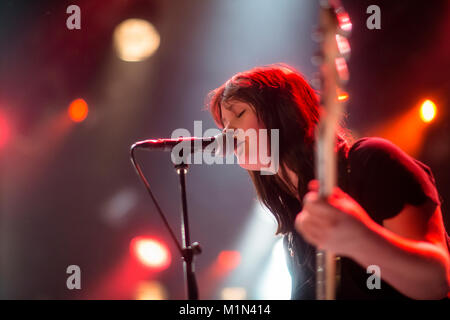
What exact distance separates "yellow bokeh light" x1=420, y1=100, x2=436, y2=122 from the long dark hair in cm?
276

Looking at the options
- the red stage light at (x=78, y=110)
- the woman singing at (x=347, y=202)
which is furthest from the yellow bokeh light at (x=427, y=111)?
the red stage light at (x=78, y=110)

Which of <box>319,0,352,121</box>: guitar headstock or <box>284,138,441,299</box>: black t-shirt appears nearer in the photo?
<box>319,0,352,121</box>: guitar headstock

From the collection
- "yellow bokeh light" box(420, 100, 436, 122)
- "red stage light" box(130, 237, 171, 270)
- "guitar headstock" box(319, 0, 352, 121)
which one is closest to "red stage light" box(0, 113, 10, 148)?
"red stage light" box(130, 237, 171, 270)

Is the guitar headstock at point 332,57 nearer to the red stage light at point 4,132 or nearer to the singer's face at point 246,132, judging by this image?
the singer's face at point 246,132

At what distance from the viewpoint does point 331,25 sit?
989 millimetres

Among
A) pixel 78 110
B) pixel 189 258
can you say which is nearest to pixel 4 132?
pixel 78 110

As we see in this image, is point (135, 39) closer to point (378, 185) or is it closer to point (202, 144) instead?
point (202, 144)

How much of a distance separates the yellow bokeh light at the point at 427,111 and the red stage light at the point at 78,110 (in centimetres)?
378

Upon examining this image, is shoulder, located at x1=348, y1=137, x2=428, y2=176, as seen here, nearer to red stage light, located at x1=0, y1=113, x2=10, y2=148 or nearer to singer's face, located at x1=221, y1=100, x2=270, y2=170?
singer's face, located at x1=221, y1=100, x2=270, y2=170

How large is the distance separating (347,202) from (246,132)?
0.97 metres

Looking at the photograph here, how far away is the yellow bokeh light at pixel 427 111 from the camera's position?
4344 millimetres

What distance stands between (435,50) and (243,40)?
2067 millimetres

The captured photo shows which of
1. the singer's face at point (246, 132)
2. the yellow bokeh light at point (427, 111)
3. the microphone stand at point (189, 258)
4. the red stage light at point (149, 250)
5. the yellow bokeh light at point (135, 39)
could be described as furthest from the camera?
the red stage light at point (149, 250)

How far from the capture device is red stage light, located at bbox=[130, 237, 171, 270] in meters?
4.89
